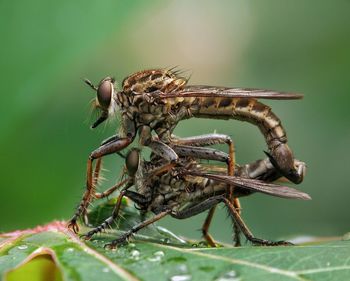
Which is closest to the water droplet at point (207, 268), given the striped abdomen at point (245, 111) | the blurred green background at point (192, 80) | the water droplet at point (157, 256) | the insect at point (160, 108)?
the water droplet at point (157, 256)

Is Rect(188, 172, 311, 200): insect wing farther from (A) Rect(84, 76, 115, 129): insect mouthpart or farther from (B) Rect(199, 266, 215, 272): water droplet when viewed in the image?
Answer: (B) Rect(199, 266, 215, 272): water droplet

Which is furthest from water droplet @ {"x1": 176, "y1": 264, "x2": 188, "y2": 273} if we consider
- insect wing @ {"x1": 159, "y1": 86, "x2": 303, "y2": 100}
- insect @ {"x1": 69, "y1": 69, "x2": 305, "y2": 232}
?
insect wing @ {"x1": 159, "y1": 86, "x2": 303, "y2": 100}

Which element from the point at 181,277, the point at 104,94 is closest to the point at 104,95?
the point at 104,94

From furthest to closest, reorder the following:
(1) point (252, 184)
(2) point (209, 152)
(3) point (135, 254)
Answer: (2) point (209, 152) < (1) point (252, 184) < (3) point (135, 254)

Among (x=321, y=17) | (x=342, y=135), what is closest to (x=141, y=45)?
(x=321, y=17)

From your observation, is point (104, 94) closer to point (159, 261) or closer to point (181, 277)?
point (159, 261)

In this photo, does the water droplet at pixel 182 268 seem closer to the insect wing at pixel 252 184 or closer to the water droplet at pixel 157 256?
the water droplet at pixel 157 256
